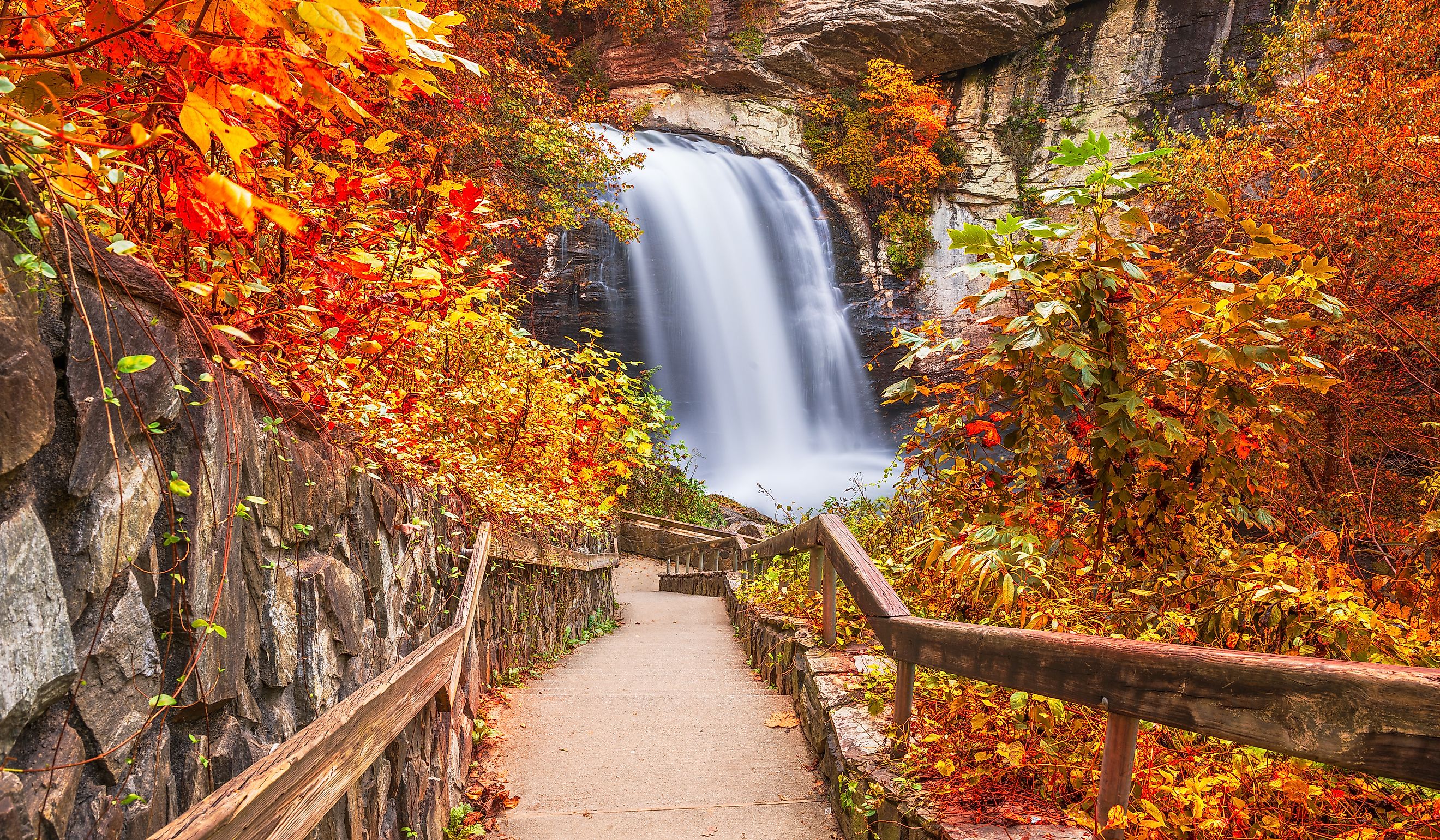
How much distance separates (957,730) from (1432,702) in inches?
66.1

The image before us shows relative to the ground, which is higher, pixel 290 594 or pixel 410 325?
pixel 410 325

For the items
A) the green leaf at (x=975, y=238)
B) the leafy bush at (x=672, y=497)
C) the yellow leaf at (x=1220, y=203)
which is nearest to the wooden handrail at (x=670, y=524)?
the leafy bush at (x=672, y=497)

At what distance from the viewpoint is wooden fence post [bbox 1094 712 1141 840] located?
5.46 ft

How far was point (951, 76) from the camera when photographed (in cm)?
2202

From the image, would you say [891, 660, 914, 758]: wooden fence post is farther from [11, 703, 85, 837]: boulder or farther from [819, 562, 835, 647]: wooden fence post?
[11, 703, 85, 837]: boulder

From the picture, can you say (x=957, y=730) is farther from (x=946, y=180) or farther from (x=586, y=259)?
(x=946, y=180)

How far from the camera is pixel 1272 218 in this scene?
24.1 feet

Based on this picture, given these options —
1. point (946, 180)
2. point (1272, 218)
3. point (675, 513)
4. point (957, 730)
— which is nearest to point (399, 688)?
point (957, 730)

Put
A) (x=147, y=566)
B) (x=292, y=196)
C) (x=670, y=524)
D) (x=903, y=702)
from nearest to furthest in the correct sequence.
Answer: (x=147, y=566) < (x=292, y=196) < (x=903, y=702) < (x=670, y=524)

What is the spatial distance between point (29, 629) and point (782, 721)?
3553 mm

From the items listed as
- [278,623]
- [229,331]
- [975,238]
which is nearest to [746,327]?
[975,238]

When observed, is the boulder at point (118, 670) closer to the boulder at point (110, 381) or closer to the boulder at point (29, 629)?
the boulder at point (29, 629)

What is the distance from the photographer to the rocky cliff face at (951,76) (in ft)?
63.5

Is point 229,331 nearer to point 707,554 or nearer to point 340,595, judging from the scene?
point 340,595
